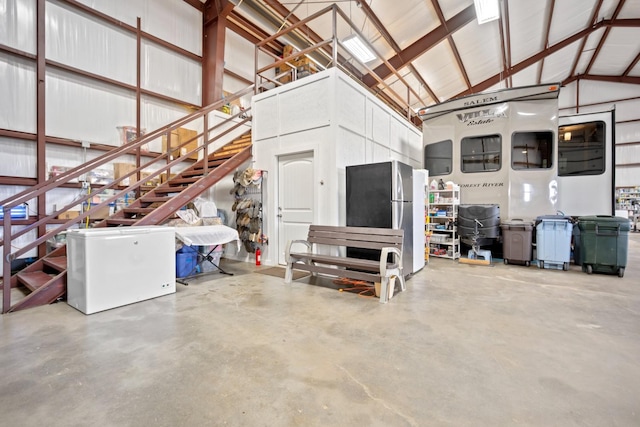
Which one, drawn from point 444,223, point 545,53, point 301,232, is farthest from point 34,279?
point 545,53

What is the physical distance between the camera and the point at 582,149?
6328 millimetres

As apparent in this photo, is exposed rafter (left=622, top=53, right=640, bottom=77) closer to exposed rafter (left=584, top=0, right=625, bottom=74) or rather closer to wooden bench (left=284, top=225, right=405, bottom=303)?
exposed rafter (left=584, top=0, right=625, bottom=74)

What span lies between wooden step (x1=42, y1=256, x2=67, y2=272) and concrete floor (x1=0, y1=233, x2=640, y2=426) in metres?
0.72

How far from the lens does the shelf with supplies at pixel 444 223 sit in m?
6.45

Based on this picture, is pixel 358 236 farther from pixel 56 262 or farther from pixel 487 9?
pixel 487 9

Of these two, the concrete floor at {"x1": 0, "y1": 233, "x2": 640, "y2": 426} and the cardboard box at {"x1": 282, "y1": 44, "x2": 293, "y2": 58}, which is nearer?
the concrete floor at {"x1": 0, "y1": 233, "x2": 640, "y2": 426}

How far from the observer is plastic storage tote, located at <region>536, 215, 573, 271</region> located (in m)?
5.26

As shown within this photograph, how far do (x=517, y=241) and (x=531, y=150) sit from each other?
6.87ft

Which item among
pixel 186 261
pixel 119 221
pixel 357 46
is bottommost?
pixel 186 261

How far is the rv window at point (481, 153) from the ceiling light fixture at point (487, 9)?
3115 mm

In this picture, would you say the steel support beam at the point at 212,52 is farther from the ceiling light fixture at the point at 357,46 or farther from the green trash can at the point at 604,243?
the green trash can at the point at 604,243

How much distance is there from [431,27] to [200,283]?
397 inches

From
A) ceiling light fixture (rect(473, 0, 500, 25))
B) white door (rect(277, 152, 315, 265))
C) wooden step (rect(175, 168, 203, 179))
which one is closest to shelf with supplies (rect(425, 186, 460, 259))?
white door (rect(277, 152, 315, 265))

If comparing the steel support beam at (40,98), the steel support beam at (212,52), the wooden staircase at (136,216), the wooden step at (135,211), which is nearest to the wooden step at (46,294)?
the wooden staircase at (136,216)
